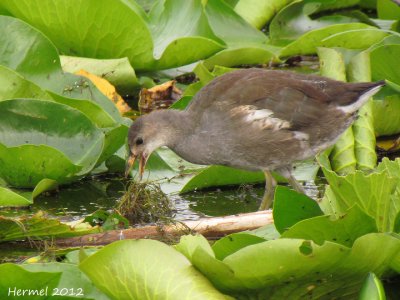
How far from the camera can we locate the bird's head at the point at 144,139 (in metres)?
6.23

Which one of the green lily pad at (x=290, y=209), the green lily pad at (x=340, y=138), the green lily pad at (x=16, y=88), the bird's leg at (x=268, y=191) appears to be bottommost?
the bird's leg at (x=268, y=191)

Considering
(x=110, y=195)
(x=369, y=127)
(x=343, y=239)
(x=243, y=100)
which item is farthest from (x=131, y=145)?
(x=343, y=239)

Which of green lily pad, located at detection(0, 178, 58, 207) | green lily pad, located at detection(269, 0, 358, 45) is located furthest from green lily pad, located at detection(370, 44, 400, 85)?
green lily pad, located at detection(0, 178, 58, 207)

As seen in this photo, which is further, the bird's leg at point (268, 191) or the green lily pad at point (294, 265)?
the bird's leg at point (268, 191)

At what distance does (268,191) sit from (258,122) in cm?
42

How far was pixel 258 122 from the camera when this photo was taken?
6320mm

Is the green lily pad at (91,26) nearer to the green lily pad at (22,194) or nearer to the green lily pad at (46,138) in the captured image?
the green lily pad at (46,138)

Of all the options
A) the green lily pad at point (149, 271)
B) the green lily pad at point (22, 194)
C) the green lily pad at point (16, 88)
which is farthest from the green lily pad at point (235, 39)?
the green lily pad at point (149, 271)

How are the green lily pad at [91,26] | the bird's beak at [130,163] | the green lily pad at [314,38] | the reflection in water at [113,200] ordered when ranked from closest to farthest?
the reflection in water at [113,200] < the bird's beak at [130,163] < the green lily pad at [91,26] < the green lily pad at [314,38]

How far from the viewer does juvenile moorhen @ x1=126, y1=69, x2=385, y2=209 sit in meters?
6.27

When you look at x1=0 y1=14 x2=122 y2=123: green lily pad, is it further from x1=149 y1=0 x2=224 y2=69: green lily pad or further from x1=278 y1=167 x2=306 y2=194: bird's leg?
x1=278 y1=167 x2=306 y2=194: bird's leg

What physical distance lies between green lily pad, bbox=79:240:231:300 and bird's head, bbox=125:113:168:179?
2.11 m

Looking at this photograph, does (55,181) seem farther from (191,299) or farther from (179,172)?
(191,299)

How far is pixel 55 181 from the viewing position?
19.5 ft
